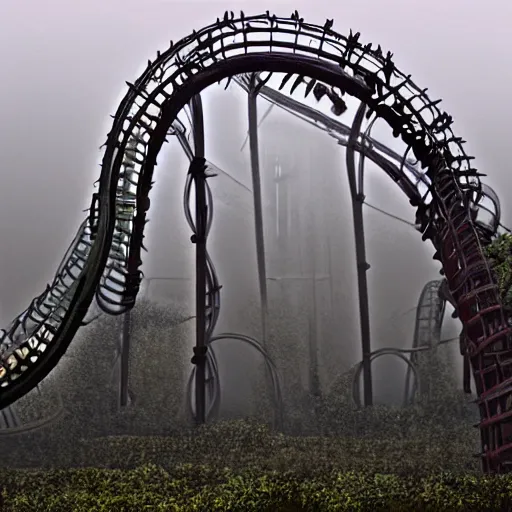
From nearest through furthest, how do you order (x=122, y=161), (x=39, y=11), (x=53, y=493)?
(x=53, y=493), (x=122, y=161), (x=39, y=11)

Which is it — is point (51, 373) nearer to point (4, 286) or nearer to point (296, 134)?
point (4, 286)

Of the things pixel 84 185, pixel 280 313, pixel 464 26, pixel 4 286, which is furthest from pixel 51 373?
pixel 464 26

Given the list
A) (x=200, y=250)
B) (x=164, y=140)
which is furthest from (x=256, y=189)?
(x=164, y=140)

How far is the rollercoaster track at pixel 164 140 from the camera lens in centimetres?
252

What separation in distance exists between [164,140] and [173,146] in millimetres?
190

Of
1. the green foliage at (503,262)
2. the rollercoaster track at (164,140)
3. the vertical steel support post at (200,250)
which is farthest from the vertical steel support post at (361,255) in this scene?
the vertical steel support post at (200,250)

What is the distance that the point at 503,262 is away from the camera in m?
2.60

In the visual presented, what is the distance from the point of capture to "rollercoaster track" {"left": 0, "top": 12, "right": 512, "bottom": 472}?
2520 mm

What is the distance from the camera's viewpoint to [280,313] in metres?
2.86

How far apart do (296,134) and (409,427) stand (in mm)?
1301

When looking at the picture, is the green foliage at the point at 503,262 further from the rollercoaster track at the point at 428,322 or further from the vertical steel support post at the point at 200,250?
the vertical steel support post at the point at 200,250

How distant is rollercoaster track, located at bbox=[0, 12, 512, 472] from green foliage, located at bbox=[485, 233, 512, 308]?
1.9 inches

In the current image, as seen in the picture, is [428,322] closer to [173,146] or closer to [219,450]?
[219,450]

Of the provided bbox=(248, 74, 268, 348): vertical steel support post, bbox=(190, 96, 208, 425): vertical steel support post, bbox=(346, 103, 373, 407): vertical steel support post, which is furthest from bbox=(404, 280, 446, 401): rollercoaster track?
bbox=(190, 96, 208, 425): vertical steel support post
